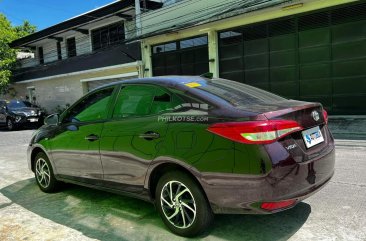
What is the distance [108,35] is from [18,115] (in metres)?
7.76

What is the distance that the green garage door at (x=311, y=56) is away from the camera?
39.9ft

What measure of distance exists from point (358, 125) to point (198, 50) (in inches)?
321

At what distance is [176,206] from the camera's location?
358 cm

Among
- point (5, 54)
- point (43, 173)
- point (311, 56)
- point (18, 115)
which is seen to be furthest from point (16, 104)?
point (43, 173)

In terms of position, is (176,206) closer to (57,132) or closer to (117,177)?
(117,177)

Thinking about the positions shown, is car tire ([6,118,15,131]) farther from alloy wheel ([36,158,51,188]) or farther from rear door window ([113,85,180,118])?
rear door window ([113,85,180,118])

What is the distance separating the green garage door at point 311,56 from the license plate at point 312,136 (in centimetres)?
973

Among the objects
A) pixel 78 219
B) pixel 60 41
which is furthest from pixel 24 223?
pixel 60 41

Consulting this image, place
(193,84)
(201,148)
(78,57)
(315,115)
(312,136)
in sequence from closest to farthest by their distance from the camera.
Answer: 1. (201,148)
2. (312,136)
3. (315,115)
4. (193,84)
5. (78,57)

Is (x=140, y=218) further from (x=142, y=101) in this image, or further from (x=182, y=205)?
(x=142, y=101)

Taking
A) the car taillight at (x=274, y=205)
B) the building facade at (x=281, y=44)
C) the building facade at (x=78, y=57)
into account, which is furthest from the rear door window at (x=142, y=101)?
the building facade at (x=78, y=57)

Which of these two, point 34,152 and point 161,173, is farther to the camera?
point 34,152

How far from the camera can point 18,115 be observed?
18.1m

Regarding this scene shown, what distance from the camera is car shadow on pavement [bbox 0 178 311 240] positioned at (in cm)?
362
